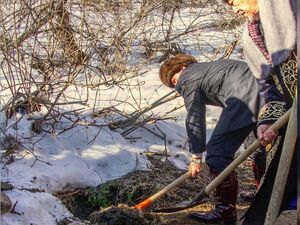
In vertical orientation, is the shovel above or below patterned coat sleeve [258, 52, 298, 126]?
below

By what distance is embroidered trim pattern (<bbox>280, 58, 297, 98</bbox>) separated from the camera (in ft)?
11.7

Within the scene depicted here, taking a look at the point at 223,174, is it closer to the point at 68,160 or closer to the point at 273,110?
the point at 273,110

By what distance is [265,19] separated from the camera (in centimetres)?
353

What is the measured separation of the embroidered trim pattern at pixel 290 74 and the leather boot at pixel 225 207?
120cm

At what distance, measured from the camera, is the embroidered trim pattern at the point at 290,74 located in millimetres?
3580

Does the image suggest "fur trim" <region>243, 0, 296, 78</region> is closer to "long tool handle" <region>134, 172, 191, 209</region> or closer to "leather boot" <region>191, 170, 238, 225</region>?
"leather boot" <region>191, 170, 238, 225</region>

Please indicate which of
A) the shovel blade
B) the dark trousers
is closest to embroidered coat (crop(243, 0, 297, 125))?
the dark trousers

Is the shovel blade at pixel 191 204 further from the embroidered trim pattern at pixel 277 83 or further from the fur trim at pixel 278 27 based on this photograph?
the fur trim at pixel 278 27

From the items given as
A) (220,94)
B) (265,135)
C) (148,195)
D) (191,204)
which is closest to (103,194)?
(148,195)

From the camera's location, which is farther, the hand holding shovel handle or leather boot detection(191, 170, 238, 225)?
leather boot detection(191, 170, 238, 225)

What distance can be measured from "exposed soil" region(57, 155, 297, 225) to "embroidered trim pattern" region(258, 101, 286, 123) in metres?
1.17

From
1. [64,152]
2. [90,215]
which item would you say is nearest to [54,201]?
[90,215]

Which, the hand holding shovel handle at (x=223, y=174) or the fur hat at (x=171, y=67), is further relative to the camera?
the fur hat at (x=171, y=67)

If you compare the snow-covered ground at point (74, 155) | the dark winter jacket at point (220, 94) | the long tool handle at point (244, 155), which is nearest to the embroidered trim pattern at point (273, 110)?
the long tool handle at point (244, 155)
